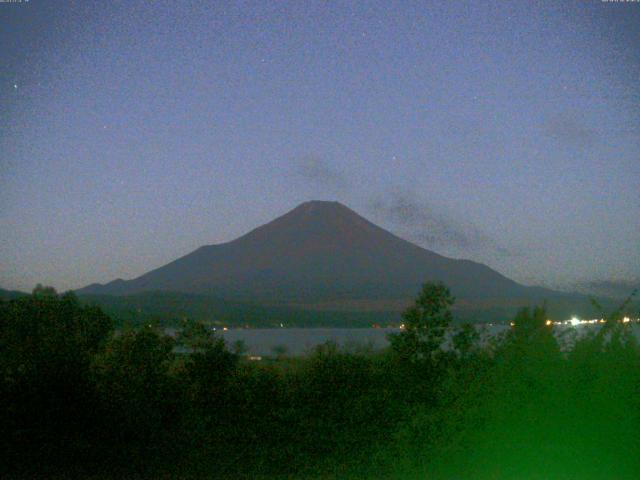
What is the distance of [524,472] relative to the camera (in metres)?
6.74

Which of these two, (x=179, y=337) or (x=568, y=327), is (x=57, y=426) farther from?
(x=568, y=327)

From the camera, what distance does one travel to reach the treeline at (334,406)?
6836 millimetres

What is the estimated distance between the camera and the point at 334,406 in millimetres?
12859

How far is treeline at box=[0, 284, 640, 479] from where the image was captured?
22.4 ft

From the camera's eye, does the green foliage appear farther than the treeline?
Yes

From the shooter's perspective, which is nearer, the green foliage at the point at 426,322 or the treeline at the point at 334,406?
the treeline at the point at 334,406

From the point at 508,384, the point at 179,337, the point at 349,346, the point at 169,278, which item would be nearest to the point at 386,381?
the point at 349,346

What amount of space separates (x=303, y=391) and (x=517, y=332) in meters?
5.25

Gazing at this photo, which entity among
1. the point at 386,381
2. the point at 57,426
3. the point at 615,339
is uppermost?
the point at 615,339

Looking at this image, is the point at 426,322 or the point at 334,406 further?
the point at 334,406

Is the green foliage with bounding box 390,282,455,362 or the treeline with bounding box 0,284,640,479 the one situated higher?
the green foliage with bounding box 390,282,455,362

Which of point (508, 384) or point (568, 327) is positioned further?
point (568, 327)

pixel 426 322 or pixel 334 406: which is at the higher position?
pixel 426 322

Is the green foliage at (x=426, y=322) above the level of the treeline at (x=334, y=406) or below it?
above
